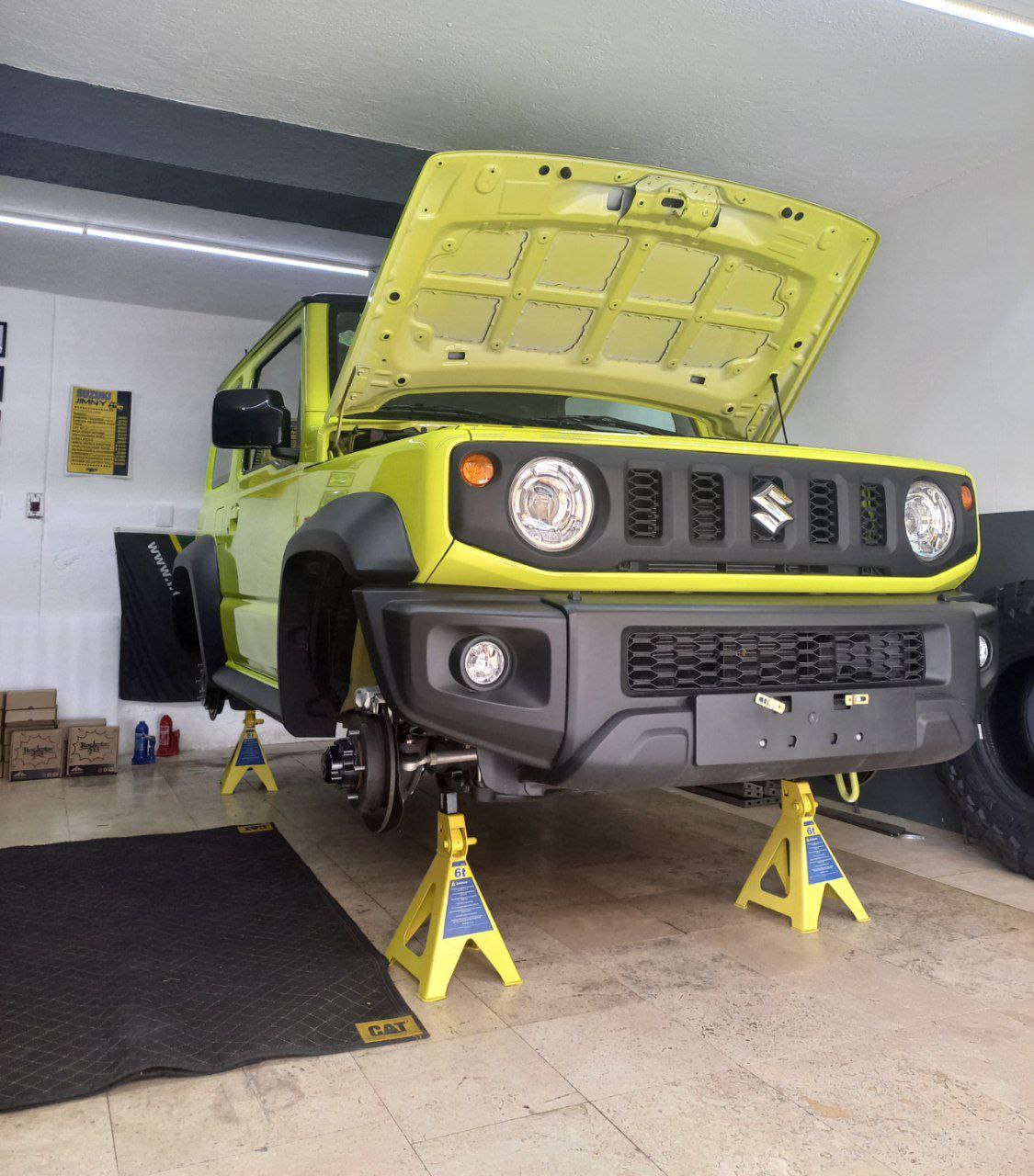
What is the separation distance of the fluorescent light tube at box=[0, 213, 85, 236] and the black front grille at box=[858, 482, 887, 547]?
13.1 ft

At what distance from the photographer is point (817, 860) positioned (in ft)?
9.05

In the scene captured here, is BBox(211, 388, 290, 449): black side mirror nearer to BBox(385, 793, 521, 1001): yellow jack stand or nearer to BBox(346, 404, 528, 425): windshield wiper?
BBox(346, 404, 528, 425): windshield wiper

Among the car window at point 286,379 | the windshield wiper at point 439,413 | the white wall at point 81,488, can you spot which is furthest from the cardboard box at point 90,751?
the windshield wiper at point 439,413

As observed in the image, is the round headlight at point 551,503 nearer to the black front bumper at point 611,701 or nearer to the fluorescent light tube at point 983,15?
the black front bumper at point 611,701

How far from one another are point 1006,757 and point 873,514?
1.55 meters

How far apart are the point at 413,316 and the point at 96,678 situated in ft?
12.7

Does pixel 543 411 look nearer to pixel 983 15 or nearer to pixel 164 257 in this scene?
pixel 983 15

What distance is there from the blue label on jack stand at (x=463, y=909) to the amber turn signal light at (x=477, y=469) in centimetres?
94

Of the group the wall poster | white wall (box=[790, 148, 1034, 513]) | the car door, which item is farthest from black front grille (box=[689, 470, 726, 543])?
the wall poster

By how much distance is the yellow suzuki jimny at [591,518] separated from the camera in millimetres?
1948

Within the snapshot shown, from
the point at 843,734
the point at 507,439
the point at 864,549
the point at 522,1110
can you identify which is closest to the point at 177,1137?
the point at 522,1110

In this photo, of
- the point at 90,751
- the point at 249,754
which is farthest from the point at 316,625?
the point at 90,751

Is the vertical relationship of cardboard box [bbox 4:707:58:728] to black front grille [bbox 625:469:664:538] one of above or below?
below

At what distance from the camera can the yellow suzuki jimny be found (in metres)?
1.95
